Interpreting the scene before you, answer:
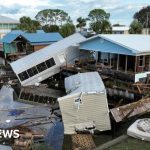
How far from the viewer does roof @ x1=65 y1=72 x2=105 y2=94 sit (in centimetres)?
2089

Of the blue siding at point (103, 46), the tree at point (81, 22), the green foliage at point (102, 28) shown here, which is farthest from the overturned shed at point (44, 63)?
the tree at point (81, 22)

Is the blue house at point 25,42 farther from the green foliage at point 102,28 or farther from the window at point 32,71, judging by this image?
the green foliage at point 102,28

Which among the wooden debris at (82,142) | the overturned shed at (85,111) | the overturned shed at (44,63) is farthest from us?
the overturned shed at (44,63)

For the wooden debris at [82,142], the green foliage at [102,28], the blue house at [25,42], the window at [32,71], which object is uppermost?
the green foliage at [102,28]

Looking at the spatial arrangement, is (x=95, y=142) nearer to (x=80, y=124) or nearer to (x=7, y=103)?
(x=80, y=124)

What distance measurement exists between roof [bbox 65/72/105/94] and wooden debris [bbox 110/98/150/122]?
169 cm

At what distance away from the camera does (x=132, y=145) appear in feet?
47.3

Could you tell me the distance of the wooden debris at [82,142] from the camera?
16658mm

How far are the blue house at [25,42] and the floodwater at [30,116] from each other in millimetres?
18826

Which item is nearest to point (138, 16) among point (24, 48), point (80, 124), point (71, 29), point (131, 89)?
point (71, 29)

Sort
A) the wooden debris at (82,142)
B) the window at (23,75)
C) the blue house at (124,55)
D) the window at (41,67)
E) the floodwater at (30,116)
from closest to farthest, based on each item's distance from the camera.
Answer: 1. the wooden debris at (82,142)
2. the floodwater at (30,116)
3. the blue house at (124,55)
4. the window at (23,75)
5. the window at (41,67)

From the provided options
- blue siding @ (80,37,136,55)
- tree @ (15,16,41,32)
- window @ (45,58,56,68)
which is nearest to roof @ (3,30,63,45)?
window @ (45,58,56,68)

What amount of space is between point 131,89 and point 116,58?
7043 mm

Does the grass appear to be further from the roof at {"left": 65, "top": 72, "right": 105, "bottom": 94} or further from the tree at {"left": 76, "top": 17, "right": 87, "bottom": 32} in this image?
the tree at {"left": 76, "top": 17, "right": 87, "bottom": 32}
